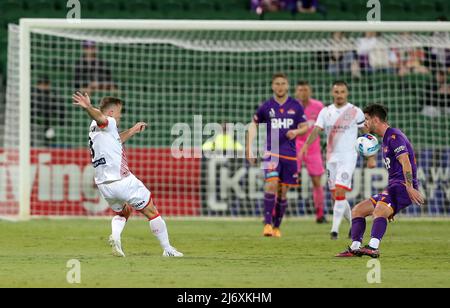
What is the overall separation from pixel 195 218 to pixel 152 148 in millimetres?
1441

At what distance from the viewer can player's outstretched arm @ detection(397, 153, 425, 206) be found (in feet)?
35.9

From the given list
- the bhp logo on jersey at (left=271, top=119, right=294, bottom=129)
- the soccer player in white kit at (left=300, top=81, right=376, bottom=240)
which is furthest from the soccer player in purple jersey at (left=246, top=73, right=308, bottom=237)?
the soccer player in white kit at (left=300, top=81, right=376, bottom=240)

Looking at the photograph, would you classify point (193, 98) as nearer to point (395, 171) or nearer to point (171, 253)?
point (171, 253)

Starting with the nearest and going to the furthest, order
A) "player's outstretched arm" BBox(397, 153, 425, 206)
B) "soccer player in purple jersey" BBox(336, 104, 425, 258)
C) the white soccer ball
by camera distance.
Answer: "player's outstretched arm" BBox(397, 153, 425, 206) < "soccer player in purple jersey" BBox(336, 104, 425, 258) < the white soccer ball

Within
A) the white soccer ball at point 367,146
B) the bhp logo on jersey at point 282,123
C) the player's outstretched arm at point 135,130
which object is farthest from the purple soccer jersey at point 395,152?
the bhp logo on jersey at point 282,123

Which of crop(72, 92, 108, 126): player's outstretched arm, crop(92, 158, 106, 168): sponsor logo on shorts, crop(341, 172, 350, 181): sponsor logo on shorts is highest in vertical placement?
crop(72, 92, 108, 126): player's outstretched arm

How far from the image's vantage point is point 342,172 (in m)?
14.6

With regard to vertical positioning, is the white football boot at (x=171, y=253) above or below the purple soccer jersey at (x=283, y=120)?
below

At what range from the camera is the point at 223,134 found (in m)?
18.6

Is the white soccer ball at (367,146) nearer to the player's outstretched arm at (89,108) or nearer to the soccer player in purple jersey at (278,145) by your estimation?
the soccer player in purple jersey at (278,145)

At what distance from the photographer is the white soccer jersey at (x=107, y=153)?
11281 mm

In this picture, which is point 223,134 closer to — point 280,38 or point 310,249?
point 280,38

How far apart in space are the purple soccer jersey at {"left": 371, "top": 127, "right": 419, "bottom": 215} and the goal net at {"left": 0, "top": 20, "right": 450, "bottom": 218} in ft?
19.9

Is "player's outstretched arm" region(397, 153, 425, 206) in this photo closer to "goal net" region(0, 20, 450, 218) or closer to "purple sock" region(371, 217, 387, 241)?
"purple sock" region(371, 217, 387, 241)
